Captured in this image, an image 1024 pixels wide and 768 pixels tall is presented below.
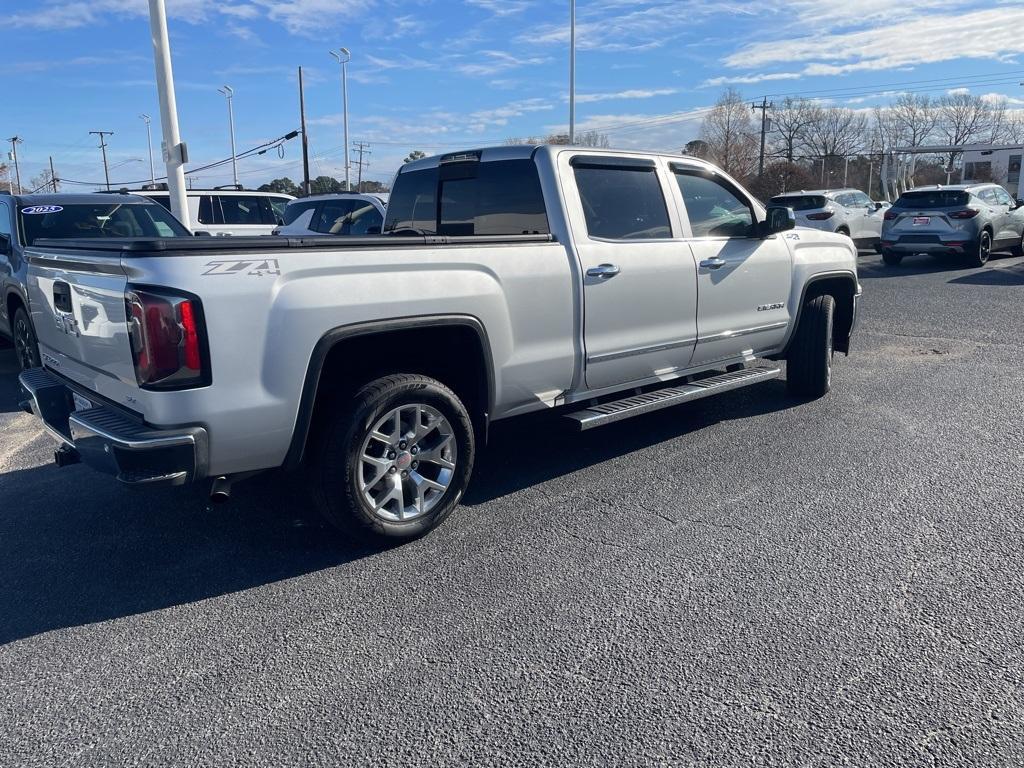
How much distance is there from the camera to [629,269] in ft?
16.0

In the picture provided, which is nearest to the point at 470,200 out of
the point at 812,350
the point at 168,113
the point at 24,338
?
the point at 812,350

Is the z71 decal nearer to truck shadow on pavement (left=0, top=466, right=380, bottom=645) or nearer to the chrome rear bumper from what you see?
the chrome rear bumper

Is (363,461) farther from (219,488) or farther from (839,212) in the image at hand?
(839,212)

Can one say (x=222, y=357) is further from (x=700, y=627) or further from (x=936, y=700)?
(x=936, y=700)

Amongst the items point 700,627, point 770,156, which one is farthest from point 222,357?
point 770,156

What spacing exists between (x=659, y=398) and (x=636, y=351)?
35cm

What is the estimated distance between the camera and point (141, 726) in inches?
107

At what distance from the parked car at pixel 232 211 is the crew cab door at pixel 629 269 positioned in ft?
34.0

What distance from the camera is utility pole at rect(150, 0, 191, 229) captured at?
11656 mm

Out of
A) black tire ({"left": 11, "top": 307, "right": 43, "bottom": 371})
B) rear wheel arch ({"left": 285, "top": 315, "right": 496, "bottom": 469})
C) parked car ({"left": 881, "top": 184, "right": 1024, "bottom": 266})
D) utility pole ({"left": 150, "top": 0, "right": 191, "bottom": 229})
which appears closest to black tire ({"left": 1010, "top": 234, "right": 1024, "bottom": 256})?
parked car ({"left": 881, "top": 184, "right": 1024, "bottom": 266})

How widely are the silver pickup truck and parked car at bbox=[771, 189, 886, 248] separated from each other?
13.4m

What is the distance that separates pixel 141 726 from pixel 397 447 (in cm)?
165

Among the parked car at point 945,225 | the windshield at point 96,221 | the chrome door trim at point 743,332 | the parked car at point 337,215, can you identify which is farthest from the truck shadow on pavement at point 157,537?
the parked car at point 945,225

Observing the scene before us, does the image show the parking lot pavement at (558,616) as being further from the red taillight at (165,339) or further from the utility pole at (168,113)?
the utility pole at (168,113)
